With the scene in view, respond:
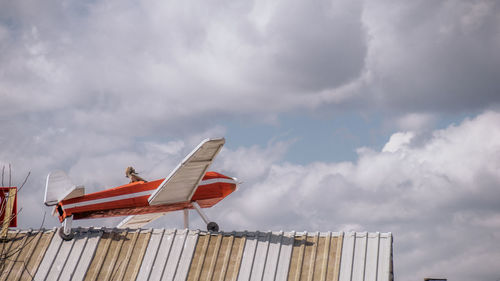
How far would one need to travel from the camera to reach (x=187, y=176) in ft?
59.1

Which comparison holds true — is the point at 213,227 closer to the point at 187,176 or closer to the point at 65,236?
the point at 187,176

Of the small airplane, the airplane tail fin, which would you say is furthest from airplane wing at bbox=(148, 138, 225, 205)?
the airplane tail fin

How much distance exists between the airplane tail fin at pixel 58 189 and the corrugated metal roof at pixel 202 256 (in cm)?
116

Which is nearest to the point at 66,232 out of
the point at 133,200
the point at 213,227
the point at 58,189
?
the point at 58,189

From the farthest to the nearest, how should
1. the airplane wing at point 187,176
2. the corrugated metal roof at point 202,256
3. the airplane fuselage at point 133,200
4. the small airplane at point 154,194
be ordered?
1. the airplane fuselage at point 133,200
2. the small airplane at point 154,194
3. the airplane wing at point 187,176
4. the corrugated metal roof at point 202,256

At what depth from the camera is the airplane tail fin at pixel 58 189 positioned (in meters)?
17.6

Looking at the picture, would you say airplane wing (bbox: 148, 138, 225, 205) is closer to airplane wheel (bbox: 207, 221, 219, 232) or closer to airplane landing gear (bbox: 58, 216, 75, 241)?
airplane wheel (bbox: 207, 221, 219, 232)

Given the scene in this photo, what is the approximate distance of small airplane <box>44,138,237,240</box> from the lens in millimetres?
17344

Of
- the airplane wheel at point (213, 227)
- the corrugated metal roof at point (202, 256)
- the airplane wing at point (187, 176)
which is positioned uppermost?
the airplane wing at point (187, 176)

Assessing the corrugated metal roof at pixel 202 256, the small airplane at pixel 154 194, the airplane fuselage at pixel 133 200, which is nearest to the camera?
the corrugated metal roof at pixel 202 256

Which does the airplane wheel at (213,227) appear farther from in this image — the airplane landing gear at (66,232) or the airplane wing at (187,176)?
the airplane landing gear at (66,232)

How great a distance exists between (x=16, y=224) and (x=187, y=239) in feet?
20.9

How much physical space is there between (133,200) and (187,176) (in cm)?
211

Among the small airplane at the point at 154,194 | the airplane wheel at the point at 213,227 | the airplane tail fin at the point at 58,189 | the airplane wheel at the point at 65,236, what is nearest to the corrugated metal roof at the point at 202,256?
the airplane wheel at the point at 65,236
